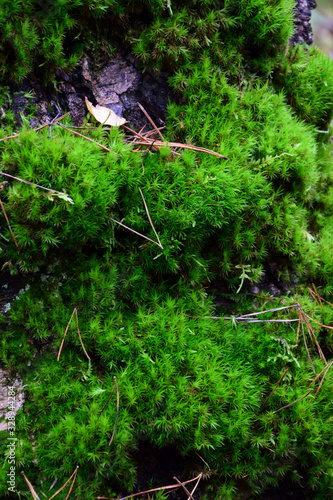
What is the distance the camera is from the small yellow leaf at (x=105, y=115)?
215 cm

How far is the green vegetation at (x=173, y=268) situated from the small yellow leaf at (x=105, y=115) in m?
0.11

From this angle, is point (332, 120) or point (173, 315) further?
point (332, 120)

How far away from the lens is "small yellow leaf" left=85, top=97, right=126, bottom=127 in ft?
7.07

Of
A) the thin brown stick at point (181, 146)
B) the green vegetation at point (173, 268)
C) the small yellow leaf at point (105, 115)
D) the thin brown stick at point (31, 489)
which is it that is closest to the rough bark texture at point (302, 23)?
the green vegetation at point (173, 268)

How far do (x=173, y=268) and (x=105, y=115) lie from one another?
1.04 metres

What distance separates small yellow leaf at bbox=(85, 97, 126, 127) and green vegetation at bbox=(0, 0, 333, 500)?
0.11 m

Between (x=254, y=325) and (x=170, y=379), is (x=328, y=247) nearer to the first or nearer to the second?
(x=254, y=325)

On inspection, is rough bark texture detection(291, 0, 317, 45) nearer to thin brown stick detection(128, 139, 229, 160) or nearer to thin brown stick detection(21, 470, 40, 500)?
thin brown stick detection(128, 139, 229, 160)

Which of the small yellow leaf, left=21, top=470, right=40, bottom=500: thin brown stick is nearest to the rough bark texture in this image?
the small yellow leaf

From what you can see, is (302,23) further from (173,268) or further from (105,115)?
(173,268)

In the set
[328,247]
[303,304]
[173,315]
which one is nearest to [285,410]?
[303,304]

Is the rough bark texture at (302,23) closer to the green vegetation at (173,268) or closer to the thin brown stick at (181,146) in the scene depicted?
the green vegetation at (173,268)

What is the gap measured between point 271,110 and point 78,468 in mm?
2444

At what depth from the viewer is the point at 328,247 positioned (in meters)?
2.49
